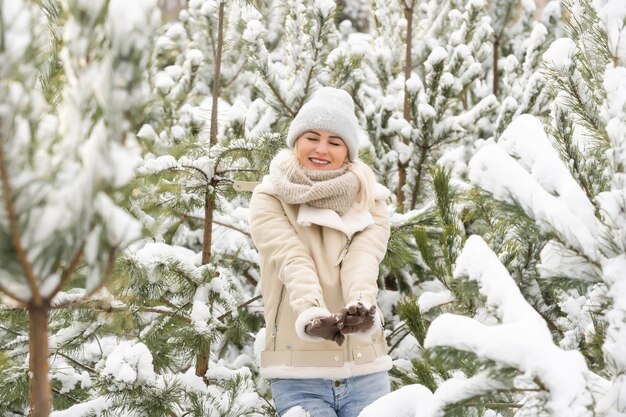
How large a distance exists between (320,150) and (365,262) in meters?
0.43

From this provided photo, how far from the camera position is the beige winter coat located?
7.52 feet

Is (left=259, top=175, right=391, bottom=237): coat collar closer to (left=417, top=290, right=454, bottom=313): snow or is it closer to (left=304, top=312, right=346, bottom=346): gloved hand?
(left=304, top=312, right=346, bottom=346): gloved hand

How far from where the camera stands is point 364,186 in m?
2.48

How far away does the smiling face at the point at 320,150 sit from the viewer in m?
2.47

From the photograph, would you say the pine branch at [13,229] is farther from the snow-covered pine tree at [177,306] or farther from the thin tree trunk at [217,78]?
the thin tree trunk at [217,78]

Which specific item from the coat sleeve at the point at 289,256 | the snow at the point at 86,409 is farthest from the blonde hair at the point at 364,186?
the snow at the point at 86,409

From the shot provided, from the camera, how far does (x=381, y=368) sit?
7.94ft

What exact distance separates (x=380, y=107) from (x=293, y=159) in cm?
188

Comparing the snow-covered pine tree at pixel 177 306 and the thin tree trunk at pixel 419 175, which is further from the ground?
the thin tree trunk at pixel 419 175

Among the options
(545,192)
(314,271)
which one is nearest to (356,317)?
(314,271)

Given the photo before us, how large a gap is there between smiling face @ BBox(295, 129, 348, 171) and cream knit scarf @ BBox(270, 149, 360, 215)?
0.13ft

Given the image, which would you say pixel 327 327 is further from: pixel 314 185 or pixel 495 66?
pixel 495 66

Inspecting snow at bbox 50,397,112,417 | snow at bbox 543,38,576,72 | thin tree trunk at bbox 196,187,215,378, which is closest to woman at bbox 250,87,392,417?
thin tree trunk at bbox 196,187,215,378

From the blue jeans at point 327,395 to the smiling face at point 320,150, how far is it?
0.72m
